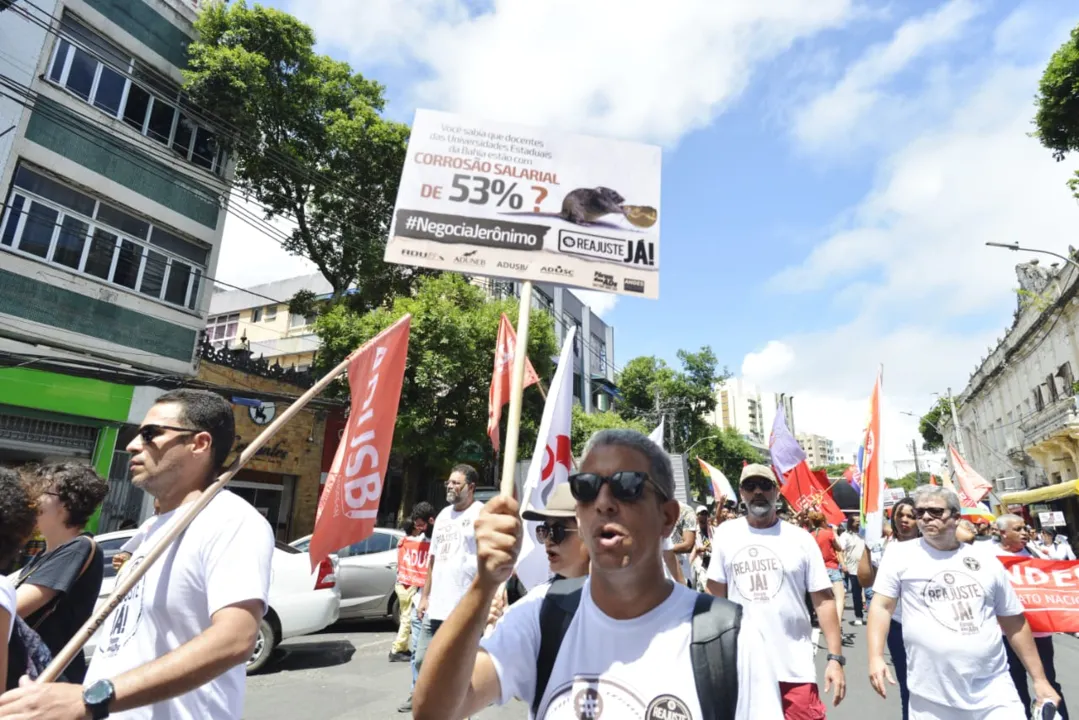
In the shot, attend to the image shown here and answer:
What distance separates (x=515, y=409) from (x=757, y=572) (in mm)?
2665

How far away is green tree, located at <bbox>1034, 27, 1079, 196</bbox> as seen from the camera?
12.7m

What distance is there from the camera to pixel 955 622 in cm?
346

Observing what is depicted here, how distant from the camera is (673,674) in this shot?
1523mm

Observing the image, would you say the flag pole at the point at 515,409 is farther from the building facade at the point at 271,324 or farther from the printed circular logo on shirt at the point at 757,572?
the building facade at the point at 271,324

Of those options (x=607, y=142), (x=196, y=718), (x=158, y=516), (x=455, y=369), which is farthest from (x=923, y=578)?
(x=455, y=369)

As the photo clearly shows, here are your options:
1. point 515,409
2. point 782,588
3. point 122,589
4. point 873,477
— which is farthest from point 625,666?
point 873,477

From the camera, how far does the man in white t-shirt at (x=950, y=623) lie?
3.29m

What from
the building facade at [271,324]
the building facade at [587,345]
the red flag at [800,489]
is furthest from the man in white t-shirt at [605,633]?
the building facade at [587,345]

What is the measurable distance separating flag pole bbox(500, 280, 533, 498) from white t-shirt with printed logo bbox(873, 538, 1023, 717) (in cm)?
290

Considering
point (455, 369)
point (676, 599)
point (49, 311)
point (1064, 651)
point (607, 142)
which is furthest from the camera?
point (455, 369)

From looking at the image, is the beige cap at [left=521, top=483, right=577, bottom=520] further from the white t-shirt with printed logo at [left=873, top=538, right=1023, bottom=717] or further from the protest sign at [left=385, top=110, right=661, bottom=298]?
the white t-shirt with printed logo at [left=873, top=538, right=1023, bottom=717]

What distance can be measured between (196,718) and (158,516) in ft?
2.50

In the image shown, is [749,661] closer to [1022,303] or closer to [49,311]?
[49,311]

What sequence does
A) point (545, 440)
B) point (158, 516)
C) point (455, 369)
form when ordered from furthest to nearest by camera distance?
point (455, 369)
point (545, 440)
point (158, 516)
